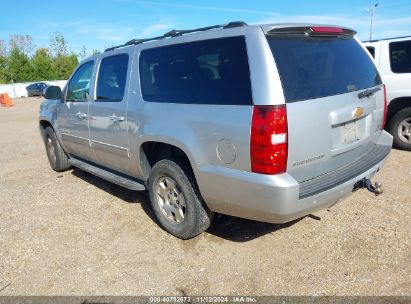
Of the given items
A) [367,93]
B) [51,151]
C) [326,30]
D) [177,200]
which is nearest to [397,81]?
[367,93]

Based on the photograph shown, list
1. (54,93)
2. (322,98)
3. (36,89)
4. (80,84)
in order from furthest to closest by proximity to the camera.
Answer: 1. (36,89)
2. (54,93)
3. (80,84)
4. (322,98)

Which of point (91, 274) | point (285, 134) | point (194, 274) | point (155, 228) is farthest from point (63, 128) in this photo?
point (285, 134)

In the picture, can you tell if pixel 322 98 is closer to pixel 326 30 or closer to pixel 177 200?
pixel 326 30

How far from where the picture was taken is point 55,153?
20.5 ft

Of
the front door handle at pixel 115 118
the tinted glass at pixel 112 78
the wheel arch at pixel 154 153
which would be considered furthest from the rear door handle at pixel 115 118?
the wheel arch at pixel 154 153

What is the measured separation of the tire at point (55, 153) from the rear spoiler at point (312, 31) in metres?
4.50

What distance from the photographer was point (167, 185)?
12.2 feet

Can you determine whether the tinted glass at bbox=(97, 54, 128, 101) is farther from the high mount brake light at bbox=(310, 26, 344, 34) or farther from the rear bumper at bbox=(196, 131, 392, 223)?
the high mount brake light at bbox=(310, 26, 344, 34)

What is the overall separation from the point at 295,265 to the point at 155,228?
1606 millimetres

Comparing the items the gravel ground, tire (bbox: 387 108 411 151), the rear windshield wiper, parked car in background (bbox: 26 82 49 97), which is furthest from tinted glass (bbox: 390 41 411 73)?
parked car in background (bbox: 26 82 49 97)

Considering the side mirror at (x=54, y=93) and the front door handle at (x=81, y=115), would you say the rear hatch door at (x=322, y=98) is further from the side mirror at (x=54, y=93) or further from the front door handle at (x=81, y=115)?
the side mirror at (x=54, y=93)

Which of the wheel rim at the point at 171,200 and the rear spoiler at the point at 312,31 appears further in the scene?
the wheel rim at the point at 171,200

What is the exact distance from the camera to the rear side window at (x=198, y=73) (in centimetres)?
283

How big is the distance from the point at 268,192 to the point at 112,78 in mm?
2571
